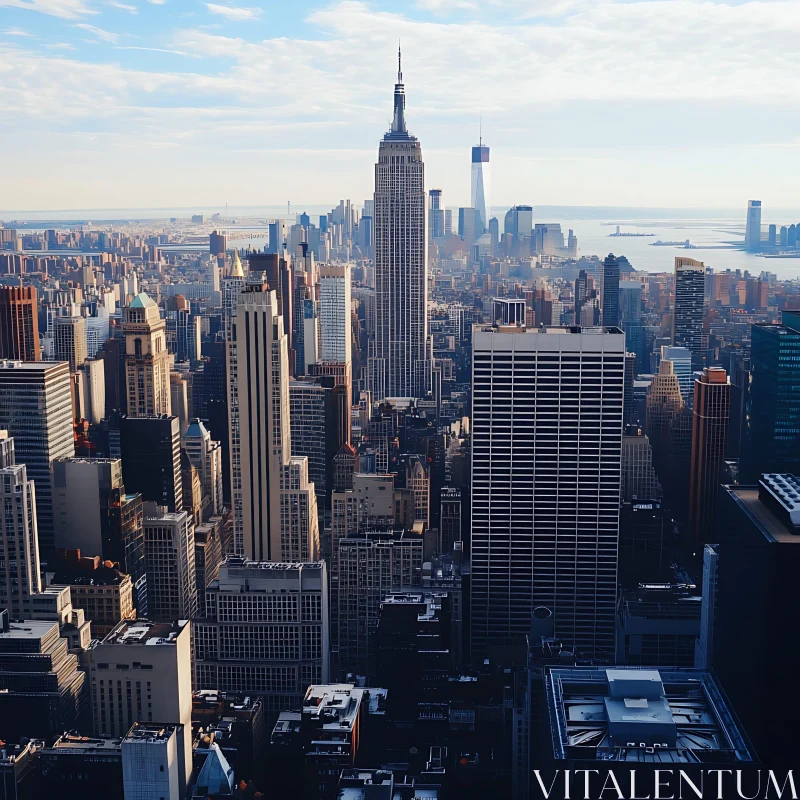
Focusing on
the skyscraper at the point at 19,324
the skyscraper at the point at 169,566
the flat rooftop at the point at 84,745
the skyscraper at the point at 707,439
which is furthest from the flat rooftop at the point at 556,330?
the skyscraper at the point at 19,324

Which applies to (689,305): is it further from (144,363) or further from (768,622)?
(768,622)

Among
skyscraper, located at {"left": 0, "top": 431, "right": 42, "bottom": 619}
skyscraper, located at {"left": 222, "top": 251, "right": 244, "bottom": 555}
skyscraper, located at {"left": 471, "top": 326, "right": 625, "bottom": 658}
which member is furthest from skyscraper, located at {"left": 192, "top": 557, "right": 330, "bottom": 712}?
skyscraper, located at {"left": 222, "top": 251, "right": 244, "bottom": 555}

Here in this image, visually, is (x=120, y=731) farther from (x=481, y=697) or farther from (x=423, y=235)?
(x=423, y=235)

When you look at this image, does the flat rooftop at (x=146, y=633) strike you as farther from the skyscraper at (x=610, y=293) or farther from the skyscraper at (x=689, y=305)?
the skyscraper at (x=610, y=293)

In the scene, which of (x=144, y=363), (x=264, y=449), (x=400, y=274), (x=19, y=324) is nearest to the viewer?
(x=264, y=449)

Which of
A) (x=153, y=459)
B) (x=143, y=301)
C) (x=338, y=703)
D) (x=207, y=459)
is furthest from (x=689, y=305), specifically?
(x=338, y=703)

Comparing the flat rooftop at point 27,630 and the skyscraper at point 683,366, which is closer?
the flat rooftop at point 27,630

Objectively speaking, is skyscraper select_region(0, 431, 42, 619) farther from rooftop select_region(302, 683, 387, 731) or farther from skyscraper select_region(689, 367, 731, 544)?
skyscraper select_region(689, 367, 731, 544)
